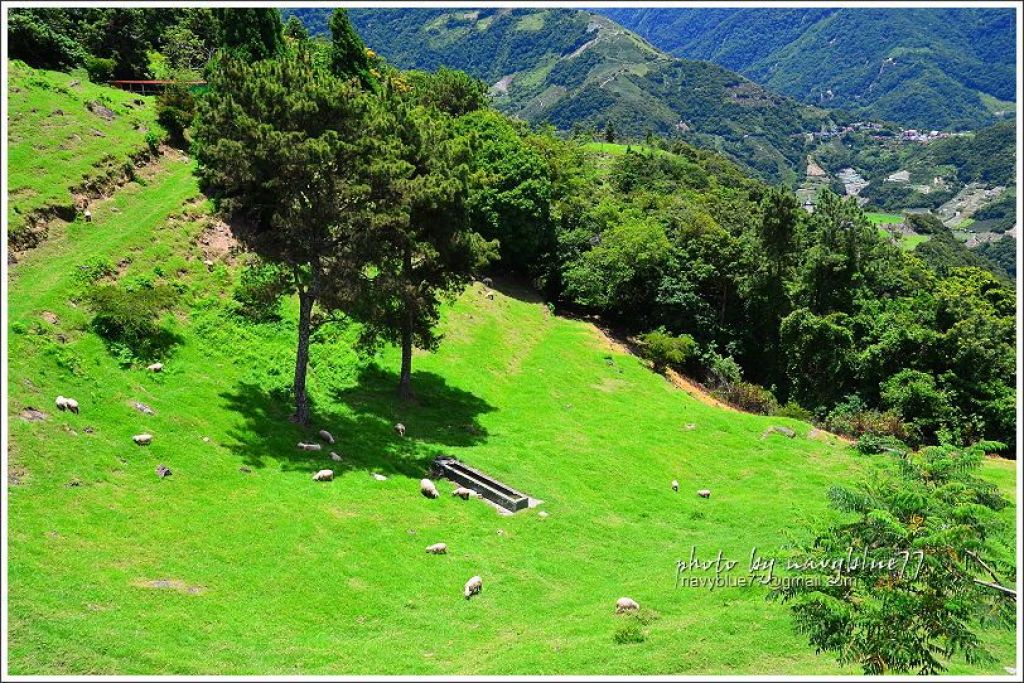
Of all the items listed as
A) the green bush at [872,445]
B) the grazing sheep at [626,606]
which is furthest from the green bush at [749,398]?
the grazing sheep at [626,606]

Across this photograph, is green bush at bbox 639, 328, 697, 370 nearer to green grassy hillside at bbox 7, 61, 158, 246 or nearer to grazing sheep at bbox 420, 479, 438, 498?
grazing sheep at bbox 420, 479, 438, 498

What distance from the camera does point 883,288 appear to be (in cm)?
7050

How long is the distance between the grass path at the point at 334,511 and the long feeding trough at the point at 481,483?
0.73 meters

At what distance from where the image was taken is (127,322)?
29.2 m

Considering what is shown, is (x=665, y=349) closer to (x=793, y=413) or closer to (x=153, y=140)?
(x=793, y=413)

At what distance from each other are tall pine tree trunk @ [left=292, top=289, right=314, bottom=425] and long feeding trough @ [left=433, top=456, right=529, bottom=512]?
6115mm

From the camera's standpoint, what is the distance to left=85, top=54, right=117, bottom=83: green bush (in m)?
53.8

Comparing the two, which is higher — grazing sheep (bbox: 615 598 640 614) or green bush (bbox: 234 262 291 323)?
green bush (bbox: 234 262 291 323)

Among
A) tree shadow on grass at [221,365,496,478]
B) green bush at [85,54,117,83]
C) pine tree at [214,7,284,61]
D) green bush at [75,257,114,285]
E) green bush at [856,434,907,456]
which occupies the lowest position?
tree shadow on grass at [221,365,496,478]

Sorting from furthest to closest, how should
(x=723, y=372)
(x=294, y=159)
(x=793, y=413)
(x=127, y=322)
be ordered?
1. (x=723, y=372)
2. (x=793, y=413)
3. (x=127, y=322)
4. (x=294, y=159)

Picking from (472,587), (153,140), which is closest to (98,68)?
(153,140)

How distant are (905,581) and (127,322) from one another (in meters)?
28.7

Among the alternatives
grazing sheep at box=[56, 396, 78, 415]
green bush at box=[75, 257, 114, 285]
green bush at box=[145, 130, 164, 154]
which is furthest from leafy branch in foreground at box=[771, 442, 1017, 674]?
green bush at box=[145, 130, 164, 154]

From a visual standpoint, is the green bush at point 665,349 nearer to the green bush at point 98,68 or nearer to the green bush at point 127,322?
the green bush at point 127,322
